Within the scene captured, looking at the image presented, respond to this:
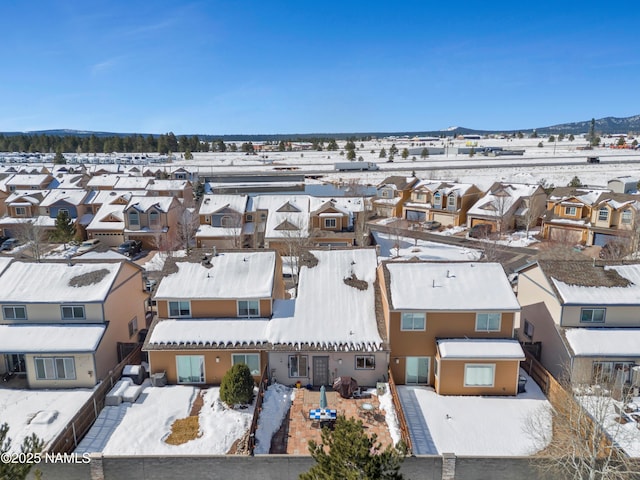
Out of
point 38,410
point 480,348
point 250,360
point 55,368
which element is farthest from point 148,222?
point 480,348

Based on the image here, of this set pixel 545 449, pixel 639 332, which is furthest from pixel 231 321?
pixel 639 332

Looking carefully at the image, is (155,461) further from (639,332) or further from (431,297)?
(639,332)

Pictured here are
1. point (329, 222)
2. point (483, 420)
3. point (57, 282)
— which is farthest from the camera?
point (329, 222)

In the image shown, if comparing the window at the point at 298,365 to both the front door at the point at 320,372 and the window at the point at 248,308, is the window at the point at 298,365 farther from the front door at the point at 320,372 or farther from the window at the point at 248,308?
the window at the point at 248,308

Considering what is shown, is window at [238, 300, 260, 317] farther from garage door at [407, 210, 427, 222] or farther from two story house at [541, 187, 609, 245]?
garage door at [407, 210, 427, 222]

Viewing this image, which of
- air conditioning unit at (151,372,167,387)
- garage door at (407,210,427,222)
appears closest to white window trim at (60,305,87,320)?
air conditioning unit at (151,372,167,387)

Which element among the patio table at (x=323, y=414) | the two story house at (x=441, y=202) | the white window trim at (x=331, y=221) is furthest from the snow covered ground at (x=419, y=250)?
the patio table at (x=323, y=414)

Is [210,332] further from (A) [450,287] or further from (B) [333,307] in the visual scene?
(A) [450,287]
